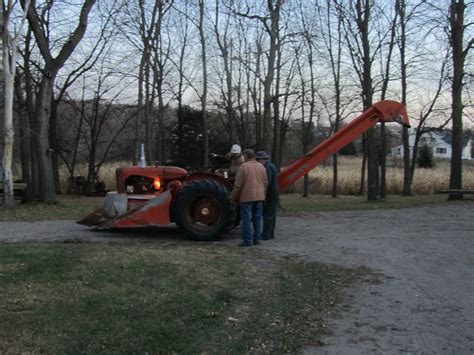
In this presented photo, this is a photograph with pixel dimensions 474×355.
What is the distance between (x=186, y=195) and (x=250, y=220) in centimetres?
141

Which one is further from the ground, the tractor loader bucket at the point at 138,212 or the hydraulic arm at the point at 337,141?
the hydraulic arm at the point at 337,141

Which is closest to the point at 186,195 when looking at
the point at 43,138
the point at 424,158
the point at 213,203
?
the point at 213,203

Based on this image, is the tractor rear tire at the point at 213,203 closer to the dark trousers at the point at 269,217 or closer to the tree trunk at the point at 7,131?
the dark trousers at the point at 269,217

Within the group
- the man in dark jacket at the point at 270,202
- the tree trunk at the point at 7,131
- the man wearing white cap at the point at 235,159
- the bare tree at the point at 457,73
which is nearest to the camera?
the man in dark jacket at the point at 270,202

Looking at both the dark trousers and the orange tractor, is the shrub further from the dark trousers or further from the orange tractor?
the dark trousers

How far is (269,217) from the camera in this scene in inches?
432

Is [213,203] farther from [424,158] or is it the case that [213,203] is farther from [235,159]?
[424,158]

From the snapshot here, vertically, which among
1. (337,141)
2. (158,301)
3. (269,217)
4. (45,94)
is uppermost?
(45,94)

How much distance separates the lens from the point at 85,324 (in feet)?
16.6

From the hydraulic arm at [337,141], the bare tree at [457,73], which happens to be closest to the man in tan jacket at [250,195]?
the hydraulic arm at [337,141]

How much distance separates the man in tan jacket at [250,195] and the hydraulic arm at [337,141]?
1539 mm

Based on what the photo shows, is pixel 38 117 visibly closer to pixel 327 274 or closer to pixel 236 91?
pixel 327 274

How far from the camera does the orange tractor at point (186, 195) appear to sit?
426 inches

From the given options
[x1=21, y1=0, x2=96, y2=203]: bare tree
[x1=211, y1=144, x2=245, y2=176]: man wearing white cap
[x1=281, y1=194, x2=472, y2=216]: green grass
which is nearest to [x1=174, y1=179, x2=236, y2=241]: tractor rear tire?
[x1=211, y1=144, x2=245, y2=176]: man wearing white cap
